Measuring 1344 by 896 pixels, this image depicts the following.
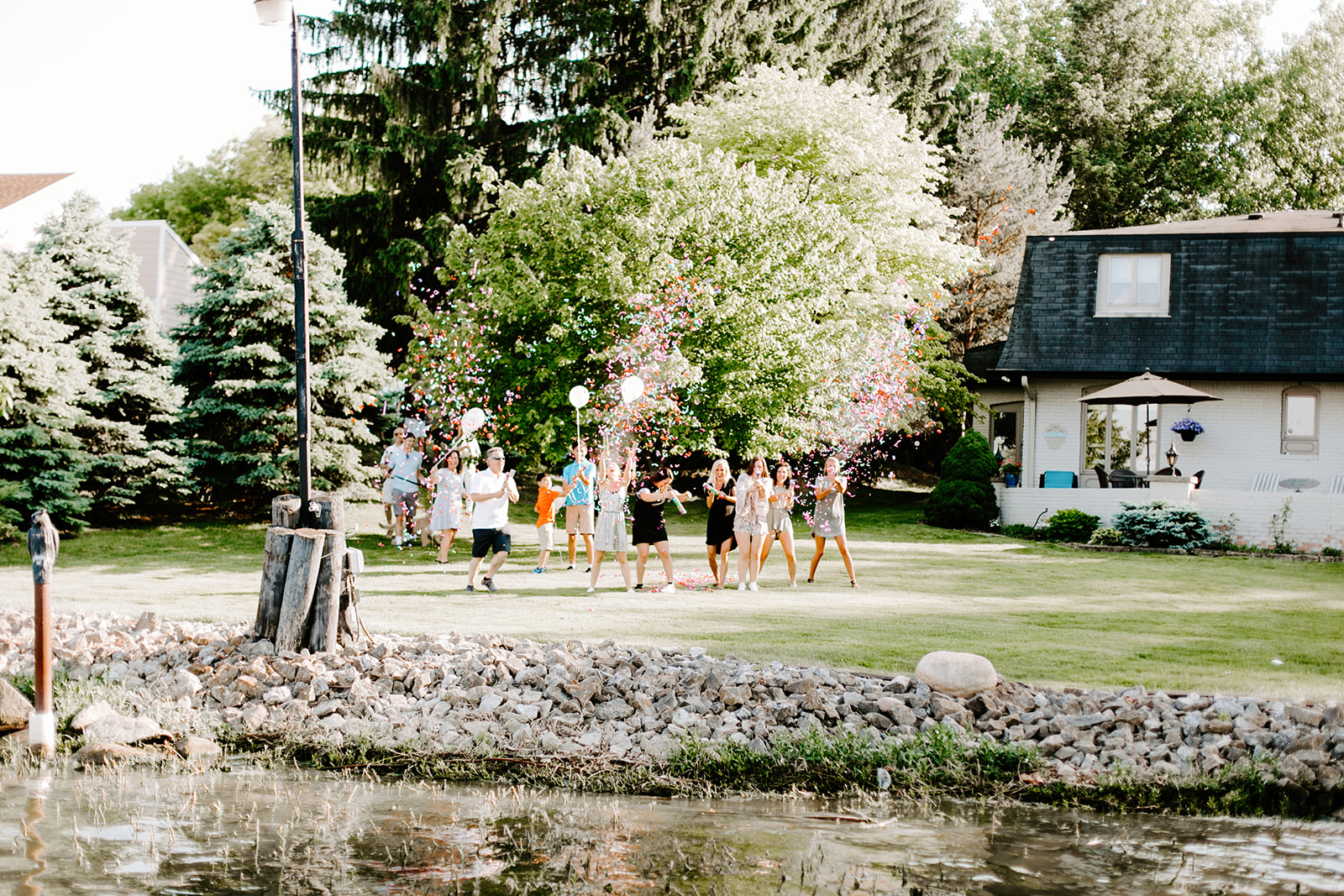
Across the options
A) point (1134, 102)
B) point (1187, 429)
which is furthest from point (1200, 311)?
point (1134, 102)

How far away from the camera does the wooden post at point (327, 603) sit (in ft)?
31.2

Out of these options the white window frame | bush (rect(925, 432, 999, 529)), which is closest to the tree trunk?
bush (rect(925, 432, 999, 529))

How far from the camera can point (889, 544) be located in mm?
20000

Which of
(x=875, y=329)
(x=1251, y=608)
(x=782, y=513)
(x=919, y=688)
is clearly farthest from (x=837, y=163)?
(x=919, y=688)

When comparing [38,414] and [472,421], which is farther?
[38,414]

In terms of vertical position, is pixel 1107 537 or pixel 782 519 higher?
pixel 782 519

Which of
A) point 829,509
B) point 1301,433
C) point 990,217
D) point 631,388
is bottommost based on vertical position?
point 829,509

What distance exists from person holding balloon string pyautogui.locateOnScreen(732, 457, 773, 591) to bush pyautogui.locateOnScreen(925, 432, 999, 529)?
10.2 m

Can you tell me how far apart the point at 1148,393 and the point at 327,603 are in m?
17.1

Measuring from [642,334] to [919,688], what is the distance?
1139 centimetres

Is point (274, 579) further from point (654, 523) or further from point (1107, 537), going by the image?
point (1107, 537)

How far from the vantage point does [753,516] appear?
14.0 metres

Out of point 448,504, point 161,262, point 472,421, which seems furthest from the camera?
point 161,262

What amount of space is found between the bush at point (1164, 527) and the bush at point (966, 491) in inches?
134
